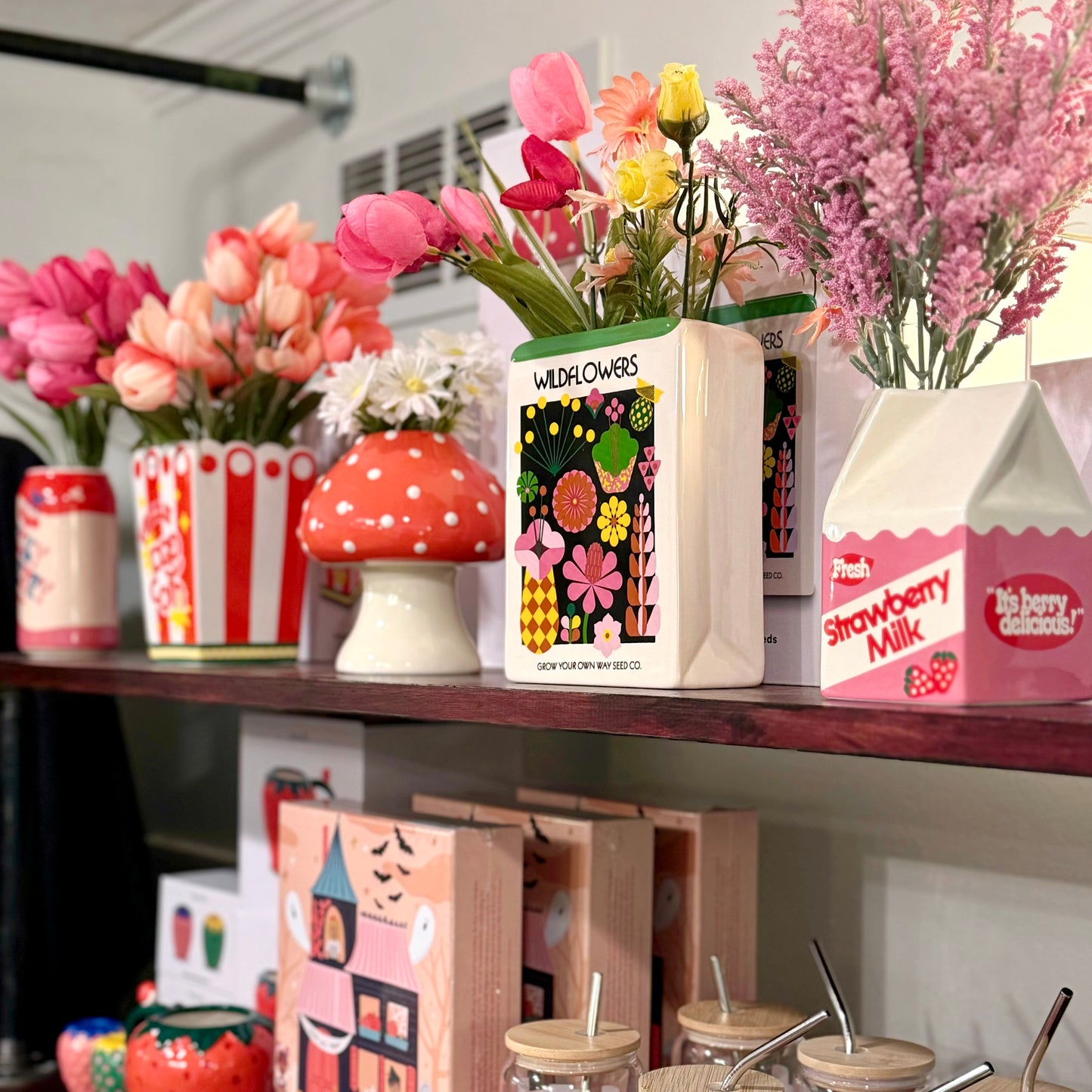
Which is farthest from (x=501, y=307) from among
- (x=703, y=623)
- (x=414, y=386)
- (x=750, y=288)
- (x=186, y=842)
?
(x=186, y=842)

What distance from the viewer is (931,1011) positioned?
1.04 m

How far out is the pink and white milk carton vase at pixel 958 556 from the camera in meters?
0.64

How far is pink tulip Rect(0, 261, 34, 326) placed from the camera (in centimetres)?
141

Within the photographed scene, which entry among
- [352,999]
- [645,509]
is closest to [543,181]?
[645,509]

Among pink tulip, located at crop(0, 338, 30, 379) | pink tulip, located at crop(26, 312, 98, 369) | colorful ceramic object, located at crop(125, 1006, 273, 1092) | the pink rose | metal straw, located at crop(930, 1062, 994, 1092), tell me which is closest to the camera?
metal straw, located at crop(930, 1062, 994, 1092)

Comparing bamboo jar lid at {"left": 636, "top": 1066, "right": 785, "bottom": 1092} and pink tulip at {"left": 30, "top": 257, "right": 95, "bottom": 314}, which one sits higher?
pink tulip at {"left": 30, "top": 257, "right": 95, "bottom": 314}

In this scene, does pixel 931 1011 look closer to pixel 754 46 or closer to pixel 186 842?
pixel 754 46

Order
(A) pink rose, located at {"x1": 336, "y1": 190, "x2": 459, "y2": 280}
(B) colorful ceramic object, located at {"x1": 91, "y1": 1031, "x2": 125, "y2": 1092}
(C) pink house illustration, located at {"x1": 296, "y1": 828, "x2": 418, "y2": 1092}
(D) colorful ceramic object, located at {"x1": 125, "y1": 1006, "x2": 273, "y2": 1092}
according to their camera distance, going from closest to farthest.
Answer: (A) pink rose, located at {"x1": 336, "y1": 190, "x2": 459, "y2": 280} → (C) pink house illustration, located at {"x1": 296, "y1": 828, "x2": 418, "y2": 1092} → (D) colorful ceramic object, located at {"x1": 125, "y1": 1006, "x2": 273, "y2": 1092} → (B) colorful ceramic object, located at {"x1": 91, "y1": 1031, "x2": 125, "y2": 1092}

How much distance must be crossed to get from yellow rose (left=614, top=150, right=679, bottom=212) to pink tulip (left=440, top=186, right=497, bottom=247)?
0.13m

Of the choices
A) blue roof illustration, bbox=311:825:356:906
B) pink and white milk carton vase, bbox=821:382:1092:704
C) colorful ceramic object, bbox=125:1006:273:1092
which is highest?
pink and white milk carton vase, bbox=821:382:1092:704

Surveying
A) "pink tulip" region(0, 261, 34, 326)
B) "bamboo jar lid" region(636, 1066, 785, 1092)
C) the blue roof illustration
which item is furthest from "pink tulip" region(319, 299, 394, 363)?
"bamboo jar lid" region(636, 1066, 785, 1092)

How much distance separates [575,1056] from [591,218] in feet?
1.73

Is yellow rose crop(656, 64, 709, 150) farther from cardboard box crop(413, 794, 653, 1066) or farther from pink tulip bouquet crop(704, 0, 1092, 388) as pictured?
cardboard box crop(413, 794, 653, 1066)

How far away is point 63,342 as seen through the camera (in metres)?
1.35
